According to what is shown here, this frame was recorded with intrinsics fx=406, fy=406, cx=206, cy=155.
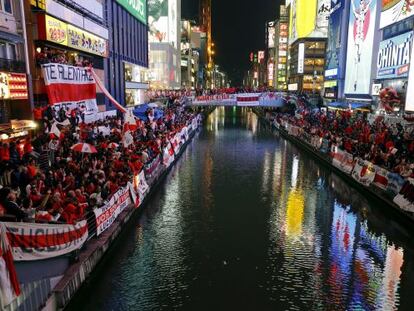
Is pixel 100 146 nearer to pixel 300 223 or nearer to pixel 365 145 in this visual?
pixel 300 223

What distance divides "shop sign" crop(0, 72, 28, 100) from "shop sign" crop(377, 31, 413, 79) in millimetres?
34798

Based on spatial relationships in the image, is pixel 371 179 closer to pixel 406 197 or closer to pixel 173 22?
pixel 406 197

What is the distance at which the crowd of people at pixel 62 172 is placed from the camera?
41.1ft

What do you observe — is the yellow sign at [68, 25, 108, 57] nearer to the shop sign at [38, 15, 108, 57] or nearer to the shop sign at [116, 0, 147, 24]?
the shop sign at [38, 15, 108, 57]

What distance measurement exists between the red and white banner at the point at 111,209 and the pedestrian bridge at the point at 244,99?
55.7 m

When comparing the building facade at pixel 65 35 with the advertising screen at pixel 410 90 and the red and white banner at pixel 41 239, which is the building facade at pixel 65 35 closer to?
the red and white banner at pixel 41 239

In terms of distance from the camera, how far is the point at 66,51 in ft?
104

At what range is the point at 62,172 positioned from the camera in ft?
55.5

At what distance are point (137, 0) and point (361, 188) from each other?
46.9 m

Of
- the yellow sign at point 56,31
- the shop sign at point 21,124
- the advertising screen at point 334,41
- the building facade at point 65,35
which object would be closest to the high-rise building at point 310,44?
the advertising screen at point 334,41

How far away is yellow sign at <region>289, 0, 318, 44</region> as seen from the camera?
115625mm

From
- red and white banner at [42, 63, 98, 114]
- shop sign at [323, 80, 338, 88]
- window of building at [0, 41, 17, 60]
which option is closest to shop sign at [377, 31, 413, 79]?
shop sign at [323, 80, 338, 88]

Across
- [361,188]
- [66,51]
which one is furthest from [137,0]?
[361,188]

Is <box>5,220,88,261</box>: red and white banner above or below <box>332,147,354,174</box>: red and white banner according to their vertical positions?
above
